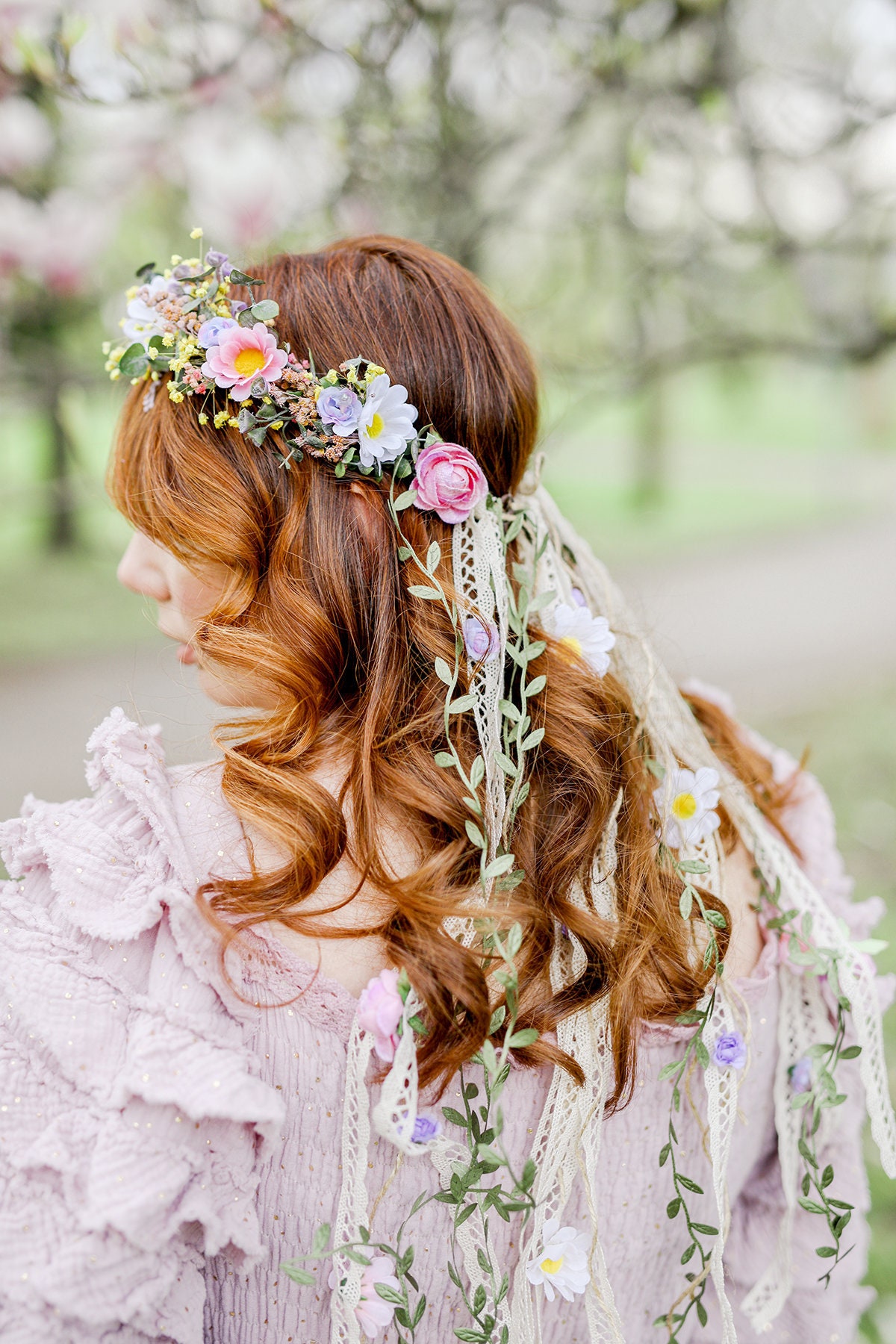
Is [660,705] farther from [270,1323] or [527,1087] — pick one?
[270,1323]

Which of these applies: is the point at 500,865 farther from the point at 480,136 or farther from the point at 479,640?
the point at 480,136

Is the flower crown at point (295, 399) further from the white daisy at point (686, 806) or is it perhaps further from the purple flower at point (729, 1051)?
the purple flower at point (729, 1051)

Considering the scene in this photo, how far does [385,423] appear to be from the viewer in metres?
1.11

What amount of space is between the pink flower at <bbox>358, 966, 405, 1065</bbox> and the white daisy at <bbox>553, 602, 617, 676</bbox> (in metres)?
0.45

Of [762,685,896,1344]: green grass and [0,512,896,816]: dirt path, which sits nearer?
[762,685,896,1344]: green grass

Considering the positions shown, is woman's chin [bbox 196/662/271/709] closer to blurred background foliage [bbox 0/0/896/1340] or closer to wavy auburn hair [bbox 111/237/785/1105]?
wavy auburn hair [bbox 111/237/785/1105]

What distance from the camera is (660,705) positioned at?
133 cm

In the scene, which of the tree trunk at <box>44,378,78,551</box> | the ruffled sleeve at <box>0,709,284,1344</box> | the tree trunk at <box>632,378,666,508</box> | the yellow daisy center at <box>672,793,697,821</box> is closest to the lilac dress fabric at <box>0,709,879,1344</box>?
the ruffled sleeve at <box>0,709,284,1344</box>

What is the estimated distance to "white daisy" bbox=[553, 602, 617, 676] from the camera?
3.93ft

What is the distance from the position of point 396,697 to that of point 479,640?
0.11 meters

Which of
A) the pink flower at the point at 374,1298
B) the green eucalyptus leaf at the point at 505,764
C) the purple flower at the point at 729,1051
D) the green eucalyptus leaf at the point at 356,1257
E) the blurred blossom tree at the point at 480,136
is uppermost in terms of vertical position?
the blurred blossom tree at the point at 480,136

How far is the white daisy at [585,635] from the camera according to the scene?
1198 millimetres

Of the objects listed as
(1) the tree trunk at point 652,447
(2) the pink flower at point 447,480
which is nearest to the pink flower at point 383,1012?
(2) the pink flower at point 447,480

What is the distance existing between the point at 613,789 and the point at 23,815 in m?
0.66
